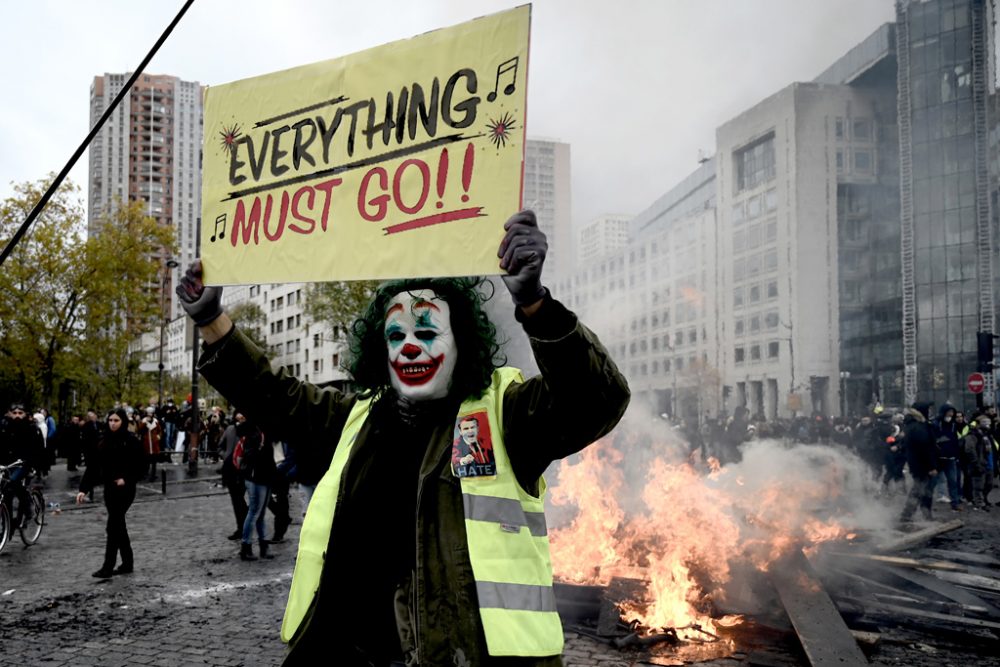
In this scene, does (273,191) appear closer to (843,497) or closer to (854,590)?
(854,590)

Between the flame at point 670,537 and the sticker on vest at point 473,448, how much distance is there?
14.6 feet

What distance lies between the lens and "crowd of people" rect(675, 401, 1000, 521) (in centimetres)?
1311

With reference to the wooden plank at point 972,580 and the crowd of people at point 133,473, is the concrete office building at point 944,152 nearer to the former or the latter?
the wooden plank at point 972,580

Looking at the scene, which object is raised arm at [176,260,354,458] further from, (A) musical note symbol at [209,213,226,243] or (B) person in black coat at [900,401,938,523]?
(B) person in black coat at [900,401,938,523]

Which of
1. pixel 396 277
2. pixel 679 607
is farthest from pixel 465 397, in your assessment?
pixel 679 607

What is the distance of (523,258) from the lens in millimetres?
2174

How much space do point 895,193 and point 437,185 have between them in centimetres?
2714

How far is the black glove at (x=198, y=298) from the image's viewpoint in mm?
2738

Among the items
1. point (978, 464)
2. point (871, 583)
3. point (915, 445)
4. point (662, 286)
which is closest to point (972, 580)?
point (871, 583)

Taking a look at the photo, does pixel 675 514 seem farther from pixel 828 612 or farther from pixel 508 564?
pixel 508 564

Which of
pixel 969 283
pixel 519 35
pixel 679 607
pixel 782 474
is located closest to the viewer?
pixel 519 35

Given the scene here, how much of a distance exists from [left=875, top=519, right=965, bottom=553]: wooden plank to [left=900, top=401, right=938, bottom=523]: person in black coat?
1.12 m

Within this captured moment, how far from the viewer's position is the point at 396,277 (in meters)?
2.55

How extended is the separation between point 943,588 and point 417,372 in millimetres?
7576
